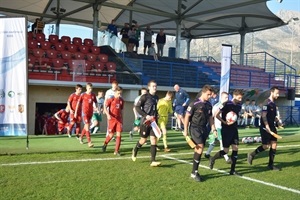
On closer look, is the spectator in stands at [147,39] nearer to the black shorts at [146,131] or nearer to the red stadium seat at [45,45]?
the red stadium seat at [45,45]

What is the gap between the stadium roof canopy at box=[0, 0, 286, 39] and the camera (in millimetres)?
25688

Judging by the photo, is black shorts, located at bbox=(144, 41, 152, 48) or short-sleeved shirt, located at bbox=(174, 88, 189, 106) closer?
short-sleeved shirt, located at bbox=(174, 88, 189, 106)

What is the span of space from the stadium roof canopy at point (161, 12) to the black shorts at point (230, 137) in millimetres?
16844

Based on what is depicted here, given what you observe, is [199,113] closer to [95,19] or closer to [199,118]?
[199,118]

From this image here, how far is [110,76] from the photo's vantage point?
1906 cm

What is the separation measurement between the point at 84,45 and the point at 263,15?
Answer: 1317 centimetres

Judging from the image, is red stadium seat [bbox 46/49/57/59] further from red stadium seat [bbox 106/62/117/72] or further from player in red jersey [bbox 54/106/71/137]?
player in red jersey [bbox 54/106/71/137]

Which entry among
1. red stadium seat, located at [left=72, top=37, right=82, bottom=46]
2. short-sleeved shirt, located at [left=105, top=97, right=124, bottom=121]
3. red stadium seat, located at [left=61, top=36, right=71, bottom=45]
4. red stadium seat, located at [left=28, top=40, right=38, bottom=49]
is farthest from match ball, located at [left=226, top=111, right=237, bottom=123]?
red stadium seat, located at [left=72, top=37, right=82, bottom=46]

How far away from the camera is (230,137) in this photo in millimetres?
8609

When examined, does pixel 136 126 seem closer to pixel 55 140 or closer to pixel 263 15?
pixel 55 140

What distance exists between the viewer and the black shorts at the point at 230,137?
28.2 ft

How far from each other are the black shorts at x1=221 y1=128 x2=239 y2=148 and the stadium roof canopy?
663 inches

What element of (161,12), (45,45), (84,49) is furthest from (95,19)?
(161,12)

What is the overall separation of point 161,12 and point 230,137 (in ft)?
62.0
